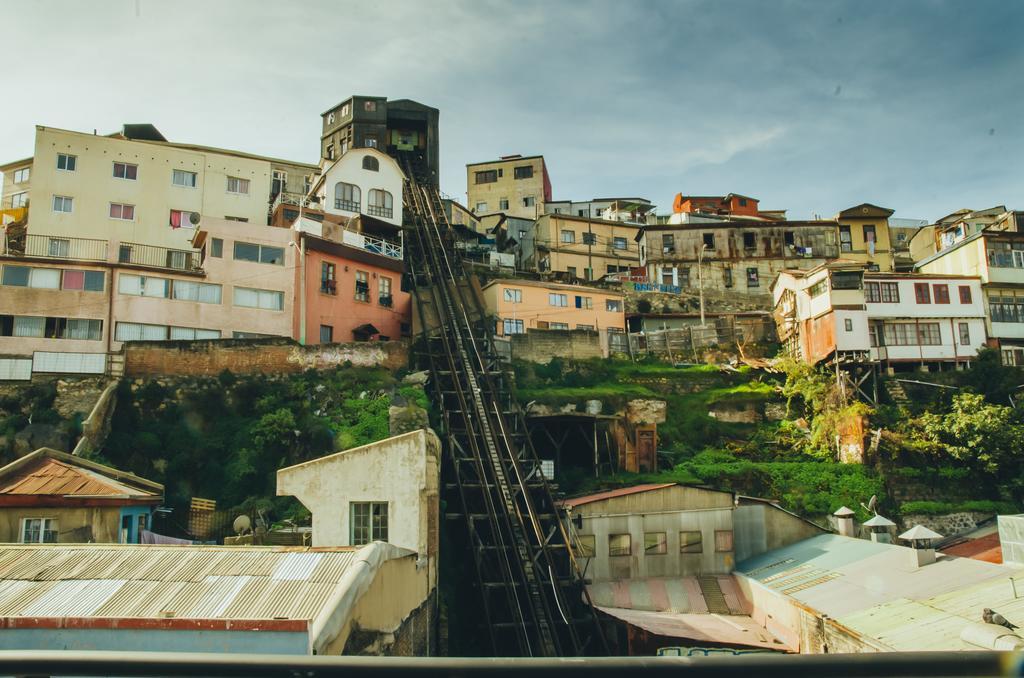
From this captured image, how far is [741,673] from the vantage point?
1.95 meters

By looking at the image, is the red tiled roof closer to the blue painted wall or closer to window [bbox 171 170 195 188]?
the blue painted wall

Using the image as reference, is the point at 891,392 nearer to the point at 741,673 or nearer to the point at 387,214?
the point at 387,214

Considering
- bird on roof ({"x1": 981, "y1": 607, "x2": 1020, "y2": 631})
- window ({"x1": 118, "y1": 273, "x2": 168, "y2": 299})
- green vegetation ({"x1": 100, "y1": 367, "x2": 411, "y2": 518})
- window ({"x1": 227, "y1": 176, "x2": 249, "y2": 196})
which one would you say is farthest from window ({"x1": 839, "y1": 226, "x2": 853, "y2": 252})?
bird on roof ({"x1": 981, "y1": 607, "x2": 1020, "y2": 631})

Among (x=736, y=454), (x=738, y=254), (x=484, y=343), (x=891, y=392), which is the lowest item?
(x=736, y=454)

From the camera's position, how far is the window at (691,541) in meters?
28.0

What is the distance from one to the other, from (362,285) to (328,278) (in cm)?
246

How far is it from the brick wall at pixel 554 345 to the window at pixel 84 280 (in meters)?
19.6

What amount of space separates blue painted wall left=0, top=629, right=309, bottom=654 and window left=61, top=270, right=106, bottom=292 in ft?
82.2

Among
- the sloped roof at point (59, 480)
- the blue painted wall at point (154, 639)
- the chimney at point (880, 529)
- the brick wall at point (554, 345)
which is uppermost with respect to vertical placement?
the brick wall at point (554, 345)

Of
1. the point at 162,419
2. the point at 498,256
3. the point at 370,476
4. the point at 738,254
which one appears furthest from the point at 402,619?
the point at 738,254

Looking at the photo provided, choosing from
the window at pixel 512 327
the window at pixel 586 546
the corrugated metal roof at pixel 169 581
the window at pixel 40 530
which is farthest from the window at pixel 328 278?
the corrugated metal roof at pixel 169 581

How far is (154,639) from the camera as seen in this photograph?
440 inches

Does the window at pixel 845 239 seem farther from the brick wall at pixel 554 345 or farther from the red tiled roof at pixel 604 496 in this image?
the red tiled roof at pixel 604 496

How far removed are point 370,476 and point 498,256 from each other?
3862 cm
